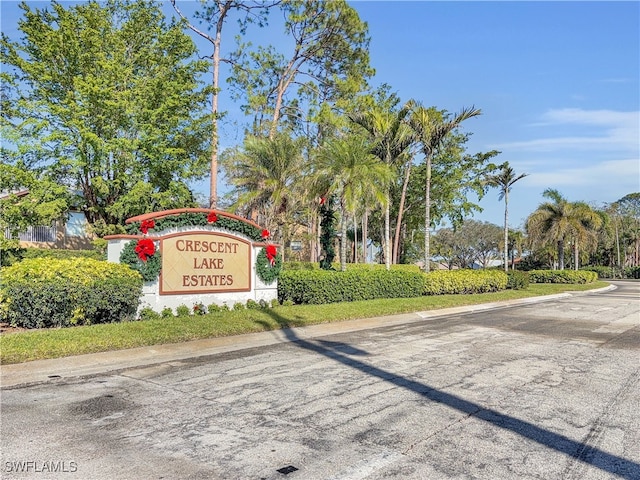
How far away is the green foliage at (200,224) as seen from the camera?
39.7 feet

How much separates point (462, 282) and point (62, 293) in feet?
58.9

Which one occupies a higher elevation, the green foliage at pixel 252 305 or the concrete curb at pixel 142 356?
the green foliage at pixel 252 305

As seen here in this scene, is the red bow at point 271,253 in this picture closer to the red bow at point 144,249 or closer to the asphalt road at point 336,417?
the red bow at point 144,249

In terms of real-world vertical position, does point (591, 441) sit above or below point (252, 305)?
below

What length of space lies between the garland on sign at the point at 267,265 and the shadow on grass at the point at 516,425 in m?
5.75

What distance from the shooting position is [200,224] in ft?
42.4

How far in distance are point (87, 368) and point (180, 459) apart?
4296mm

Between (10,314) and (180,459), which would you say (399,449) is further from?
(10,314)

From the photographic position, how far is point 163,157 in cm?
1961

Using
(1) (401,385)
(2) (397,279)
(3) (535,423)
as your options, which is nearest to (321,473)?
(3) (535,423)

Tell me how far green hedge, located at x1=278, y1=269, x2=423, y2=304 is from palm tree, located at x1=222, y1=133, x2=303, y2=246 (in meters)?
9.32

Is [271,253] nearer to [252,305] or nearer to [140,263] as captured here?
→ [252,305]

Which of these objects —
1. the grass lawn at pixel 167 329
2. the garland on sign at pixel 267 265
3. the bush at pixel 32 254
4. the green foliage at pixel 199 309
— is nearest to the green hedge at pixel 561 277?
the grass lawn at pixel 167 329

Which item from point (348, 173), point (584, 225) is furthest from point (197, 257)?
point (584, 225)
